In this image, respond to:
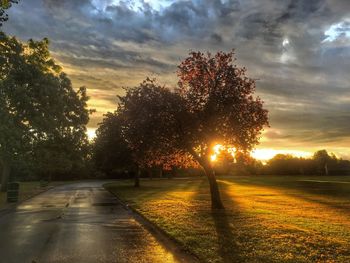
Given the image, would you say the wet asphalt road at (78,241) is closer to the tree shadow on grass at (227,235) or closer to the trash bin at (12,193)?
the tree shadow on grass at (227,235)

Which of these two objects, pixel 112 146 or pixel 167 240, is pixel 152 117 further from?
pixel 112 146

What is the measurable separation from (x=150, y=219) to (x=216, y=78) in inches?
311

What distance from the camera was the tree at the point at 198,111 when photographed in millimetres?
20547

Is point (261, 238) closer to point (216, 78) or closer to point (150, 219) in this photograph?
point (150, 219)

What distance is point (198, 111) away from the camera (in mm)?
20938

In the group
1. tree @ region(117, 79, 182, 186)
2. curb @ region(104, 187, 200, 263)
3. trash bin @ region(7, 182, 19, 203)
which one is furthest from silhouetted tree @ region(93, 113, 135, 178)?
curb @ region(104, 187, 200, 263)

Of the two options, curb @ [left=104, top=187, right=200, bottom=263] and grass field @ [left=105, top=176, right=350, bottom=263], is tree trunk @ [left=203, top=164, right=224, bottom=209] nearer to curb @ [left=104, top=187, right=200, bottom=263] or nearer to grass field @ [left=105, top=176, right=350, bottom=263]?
grass field @ [left=105, top=176, right=350, bottom=263]

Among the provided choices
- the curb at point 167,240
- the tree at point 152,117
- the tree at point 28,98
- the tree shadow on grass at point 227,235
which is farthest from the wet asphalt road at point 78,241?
the tree at point 28,98

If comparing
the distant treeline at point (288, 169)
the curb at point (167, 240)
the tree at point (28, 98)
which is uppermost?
the tree at point (28, 98)

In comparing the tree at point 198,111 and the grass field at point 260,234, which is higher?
the tree at point 198,111

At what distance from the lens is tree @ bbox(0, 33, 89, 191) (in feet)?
105

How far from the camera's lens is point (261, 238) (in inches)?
493

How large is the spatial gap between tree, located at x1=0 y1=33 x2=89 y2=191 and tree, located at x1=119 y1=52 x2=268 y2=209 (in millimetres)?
12835

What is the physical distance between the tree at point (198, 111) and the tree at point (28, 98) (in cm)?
1283
